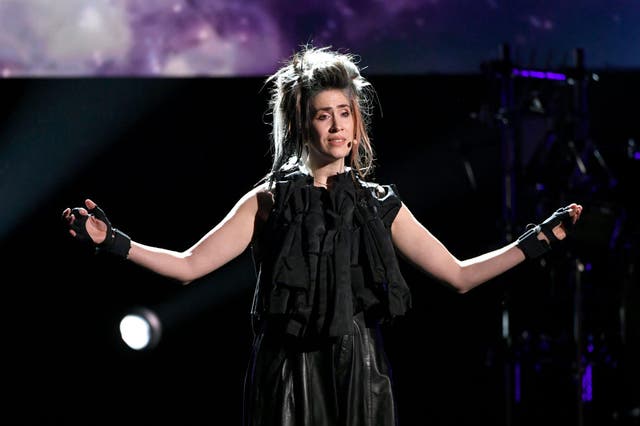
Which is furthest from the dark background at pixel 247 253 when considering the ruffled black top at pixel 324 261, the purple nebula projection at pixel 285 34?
the ruffled black top at pixel 324 261

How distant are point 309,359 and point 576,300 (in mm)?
2465

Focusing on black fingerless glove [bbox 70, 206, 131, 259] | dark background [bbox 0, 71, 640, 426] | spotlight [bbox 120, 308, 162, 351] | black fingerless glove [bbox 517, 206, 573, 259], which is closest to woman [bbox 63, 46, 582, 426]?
black fingerless glove [bbox 70, 206, 131, 259]

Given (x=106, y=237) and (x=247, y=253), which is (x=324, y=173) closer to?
(x=106, y=237)

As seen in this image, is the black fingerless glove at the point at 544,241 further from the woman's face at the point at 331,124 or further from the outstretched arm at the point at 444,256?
the woman's face at the point at 331,124

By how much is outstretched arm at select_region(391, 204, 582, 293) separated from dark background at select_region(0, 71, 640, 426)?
1.82 meters

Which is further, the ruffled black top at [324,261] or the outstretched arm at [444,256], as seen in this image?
the outstretched arm at [444,256]

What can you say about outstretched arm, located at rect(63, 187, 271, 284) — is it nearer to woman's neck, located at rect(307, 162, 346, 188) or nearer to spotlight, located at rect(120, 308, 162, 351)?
woman's neck, located at rect(307, 162, 346, 188)

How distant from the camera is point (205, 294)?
4.52 m

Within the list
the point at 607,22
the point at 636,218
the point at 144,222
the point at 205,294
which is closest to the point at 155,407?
the point at 205,294

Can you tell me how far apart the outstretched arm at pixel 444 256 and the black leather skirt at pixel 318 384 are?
27cm

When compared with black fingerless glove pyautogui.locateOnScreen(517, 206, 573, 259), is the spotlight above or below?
below

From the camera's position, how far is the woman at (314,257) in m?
1.99

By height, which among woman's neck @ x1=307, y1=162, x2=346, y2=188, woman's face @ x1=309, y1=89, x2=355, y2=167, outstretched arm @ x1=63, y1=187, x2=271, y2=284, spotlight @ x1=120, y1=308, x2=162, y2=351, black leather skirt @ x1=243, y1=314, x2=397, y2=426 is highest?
woman's face @ x1=309, y1=89, x2=355, y2=167

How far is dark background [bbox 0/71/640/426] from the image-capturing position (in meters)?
4.20
